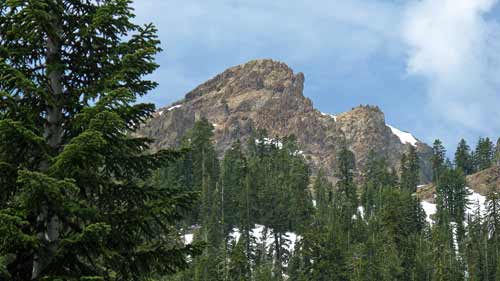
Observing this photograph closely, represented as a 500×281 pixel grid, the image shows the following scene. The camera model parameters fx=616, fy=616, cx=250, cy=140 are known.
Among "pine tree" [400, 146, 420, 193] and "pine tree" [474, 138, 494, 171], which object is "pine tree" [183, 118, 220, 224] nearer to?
"pine tree" [400, 146, 420, 193]

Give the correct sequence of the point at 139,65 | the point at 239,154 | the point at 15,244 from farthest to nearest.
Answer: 1. the point at 239,154
2. the point at 139,65
3. the point at 15,244

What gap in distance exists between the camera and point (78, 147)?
390 inches

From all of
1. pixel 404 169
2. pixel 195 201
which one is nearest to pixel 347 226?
pixel 404 169

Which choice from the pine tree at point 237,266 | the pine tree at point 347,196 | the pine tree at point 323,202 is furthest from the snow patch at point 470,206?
the pine tree at point 237,266

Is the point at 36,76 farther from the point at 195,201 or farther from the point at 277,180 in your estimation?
the point at 277,180

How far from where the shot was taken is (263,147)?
143 meters

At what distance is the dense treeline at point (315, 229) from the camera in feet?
262

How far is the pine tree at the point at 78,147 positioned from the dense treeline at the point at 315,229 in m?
51.5

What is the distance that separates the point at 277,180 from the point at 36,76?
106517mm

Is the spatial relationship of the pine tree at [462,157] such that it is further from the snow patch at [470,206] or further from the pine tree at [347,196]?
the pine tree at [347,196]

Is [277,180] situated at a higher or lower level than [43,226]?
higher

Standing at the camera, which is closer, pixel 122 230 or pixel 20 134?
pixel 20 134

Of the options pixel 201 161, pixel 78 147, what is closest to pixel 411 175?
pixel 201 161

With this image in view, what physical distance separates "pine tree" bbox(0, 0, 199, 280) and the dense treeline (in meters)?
51.5
